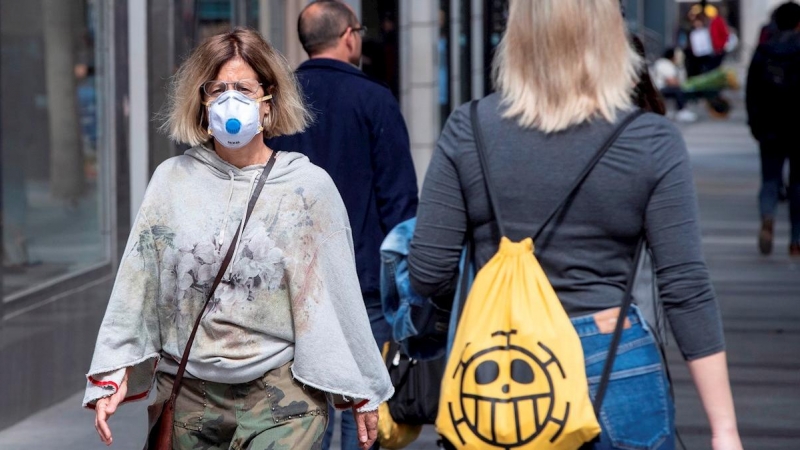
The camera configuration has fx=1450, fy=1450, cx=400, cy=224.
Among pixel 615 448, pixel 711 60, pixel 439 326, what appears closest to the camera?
pixel 615 448

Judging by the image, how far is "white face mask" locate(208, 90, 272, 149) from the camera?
10.3 ft

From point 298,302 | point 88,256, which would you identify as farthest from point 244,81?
point 88,256

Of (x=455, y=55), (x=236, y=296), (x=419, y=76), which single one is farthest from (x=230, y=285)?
(x=455, y=55)

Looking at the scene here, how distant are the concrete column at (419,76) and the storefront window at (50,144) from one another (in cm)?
604

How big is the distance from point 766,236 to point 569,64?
9.34 metres

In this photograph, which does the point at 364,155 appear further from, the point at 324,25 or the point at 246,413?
the point at 246,413

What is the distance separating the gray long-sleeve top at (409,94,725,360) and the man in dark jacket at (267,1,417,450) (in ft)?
6.43

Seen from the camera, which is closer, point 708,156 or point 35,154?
point 35,154

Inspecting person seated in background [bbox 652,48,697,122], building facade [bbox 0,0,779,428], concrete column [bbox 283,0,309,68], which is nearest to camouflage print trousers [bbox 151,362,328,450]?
building facade [bbox 0,0,779,428]

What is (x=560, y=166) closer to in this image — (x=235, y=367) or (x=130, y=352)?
(x=235, y=367)

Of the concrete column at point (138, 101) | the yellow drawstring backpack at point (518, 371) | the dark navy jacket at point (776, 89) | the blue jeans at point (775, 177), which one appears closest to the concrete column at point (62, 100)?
the concrete column at point (138, 101)

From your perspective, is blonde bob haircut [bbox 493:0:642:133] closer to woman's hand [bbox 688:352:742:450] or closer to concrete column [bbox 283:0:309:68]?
woman's hand [bbox 688:352:742:450]

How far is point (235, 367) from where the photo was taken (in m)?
3.09

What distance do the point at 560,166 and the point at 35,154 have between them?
14.7 feet
